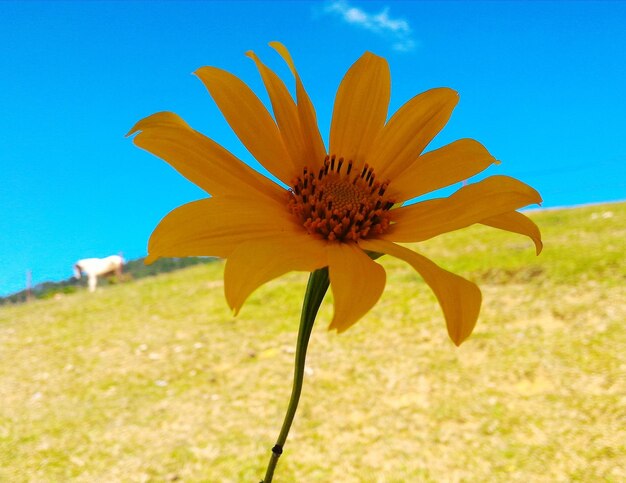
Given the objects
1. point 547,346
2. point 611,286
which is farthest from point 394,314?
point 611,286

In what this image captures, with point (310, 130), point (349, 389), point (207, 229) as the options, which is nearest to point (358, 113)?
point (310, 130)

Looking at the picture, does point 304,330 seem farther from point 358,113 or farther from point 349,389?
point 349,389

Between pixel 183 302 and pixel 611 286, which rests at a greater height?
pixel 183 302

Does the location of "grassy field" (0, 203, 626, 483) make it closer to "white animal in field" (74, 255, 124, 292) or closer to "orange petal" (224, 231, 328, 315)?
"orange petal" (224, 231, 328, 315)

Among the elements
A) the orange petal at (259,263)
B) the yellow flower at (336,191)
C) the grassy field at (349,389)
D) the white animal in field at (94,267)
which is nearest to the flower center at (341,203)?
the yellow flower at (336,191)

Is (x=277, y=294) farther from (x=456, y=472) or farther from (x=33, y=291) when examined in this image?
(x=33, y=291)

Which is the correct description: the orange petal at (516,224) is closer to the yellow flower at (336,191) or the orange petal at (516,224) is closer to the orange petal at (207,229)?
the yellow flower at (336,191)
